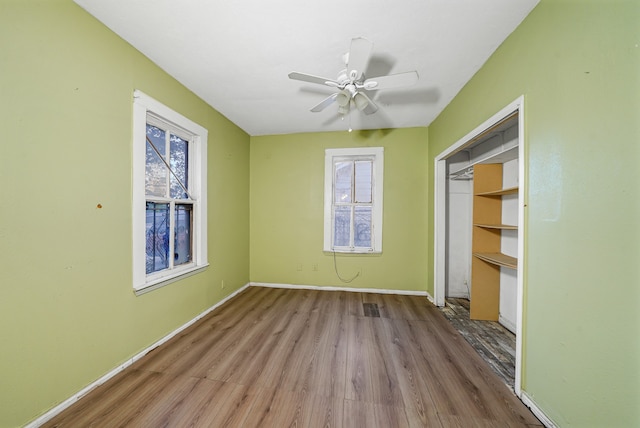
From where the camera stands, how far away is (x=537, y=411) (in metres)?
1.43

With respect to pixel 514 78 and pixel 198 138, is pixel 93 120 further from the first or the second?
pixel 514 78

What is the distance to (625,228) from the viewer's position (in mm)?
972

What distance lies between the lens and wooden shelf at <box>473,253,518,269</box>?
7.14 ft

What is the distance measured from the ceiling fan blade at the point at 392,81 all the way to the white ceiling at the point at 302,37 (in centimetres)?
32

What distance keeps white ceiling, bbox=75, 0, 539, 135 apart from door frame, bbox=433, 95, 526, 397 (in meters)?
0.60

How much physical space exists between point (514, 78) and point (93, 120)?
3.10m

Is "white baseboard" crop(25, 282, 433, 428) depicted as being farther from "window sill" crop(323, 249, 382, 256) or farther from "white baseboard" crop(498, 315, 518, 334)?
"white baseboard" crop(498, 315, 518, 334)

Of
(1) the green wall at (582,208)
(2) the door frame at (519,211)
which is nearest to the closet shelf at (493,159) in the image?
(2) the door frame at (519,211)

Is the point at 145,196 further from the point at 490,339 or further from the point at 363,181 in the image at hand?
the point at 490,339

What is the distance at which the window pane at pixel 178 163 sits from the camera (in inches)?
97.2

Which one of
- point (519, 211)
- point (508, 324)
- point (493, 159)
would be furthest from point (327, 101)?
point (508, 324)

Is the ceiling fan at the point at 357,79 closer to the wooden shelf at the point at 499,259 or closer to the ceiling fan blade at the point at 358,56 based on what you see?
the ceiling fan blade at the point at 358,56

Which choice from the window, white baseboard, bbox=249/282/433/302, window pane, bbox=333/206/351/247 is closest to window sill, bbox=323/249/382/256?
the window

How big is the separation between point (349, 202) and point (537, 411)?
297 centimetres
